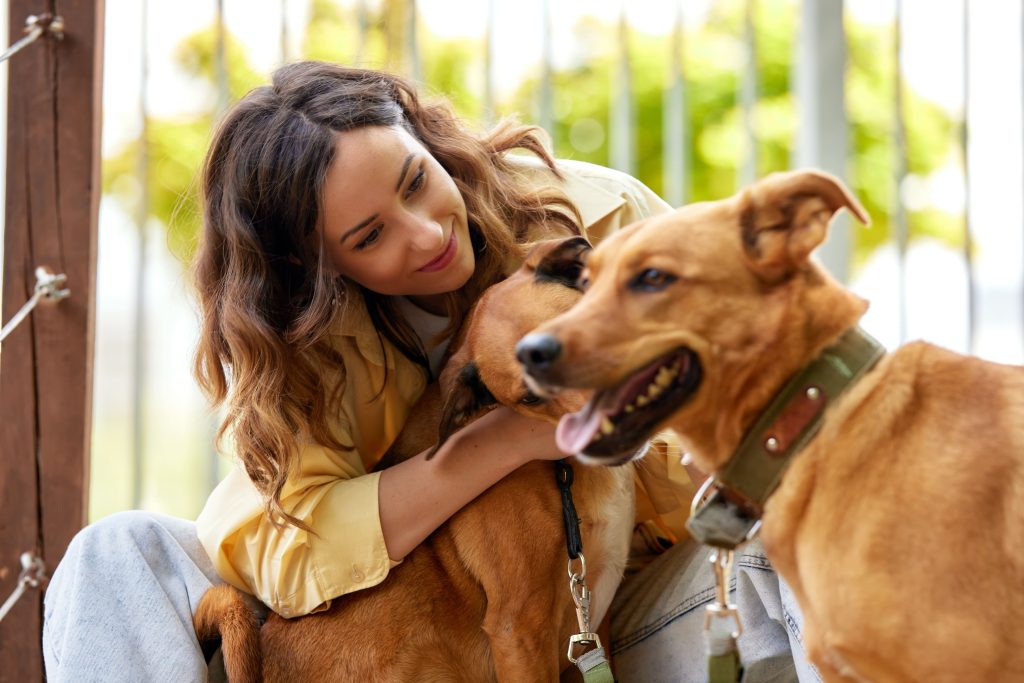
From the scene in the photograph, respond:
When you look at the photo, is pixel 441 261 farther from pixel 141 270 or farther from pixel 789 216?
pixel 141 270

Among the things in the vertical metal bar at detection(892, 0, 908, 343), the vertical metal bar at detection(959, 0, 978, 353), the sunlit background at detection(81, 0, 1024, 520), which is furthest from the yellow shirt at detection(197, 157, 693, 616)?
the vertical metal bar at detection(959, 0, 978, 353)

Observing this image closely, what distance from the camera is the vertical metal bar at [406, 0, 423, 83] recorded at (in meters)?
3.50

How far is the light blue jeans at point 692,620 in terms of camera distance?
2115mm

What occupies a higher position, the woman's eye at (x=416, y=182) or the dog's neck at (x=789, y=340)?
the woman's eye at (x=416, y=182)

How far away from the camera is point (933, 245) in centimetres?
485

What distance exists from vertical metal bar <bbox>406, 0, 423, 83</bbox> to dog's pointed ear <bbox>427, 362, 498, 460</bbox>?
1.65m

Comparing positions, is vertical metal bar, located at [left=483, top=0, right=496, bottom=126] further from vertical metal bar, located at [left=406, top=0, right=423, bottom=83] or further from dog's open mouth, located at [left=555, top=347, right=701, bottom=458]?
dog's open mouth, located at [left=555, top=347, right=701, bottom=458]

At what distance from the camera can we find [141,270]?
3.45 meters

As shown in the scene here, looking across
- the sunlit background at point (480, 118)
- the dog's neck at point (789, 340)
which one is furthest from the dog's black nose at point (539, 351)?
the sunlit background at point (480, 118)

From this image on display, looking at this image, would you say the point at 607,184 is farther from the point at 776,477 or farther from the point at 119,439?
the point at 119,439

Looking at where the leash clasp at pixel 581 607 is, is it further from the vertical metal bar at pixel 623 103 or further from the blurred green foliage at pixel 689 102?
the blurred green foliage at pixel 689 102

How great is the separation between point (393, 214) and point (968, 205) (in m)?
2.38

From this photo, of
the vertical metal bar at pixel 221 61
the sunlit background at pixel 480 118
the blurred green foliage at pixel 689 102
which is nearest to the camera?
the vertical metal bar at pixel 221 61

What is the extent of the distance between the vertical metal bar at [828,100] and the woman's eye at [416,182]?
1856mm
